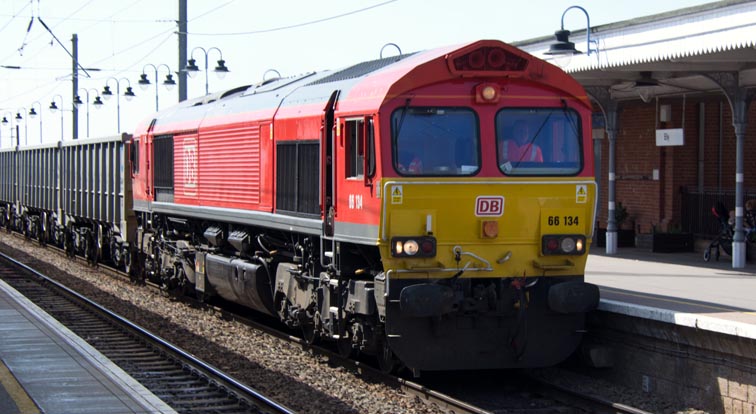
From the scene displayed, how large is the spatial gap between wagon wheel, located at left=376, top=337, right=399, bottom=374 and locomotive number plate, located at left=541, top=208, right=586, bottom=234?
2.10 m

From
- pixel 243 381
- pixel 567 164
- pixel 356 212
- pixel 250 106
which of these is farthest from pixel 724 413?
pixel 250 106

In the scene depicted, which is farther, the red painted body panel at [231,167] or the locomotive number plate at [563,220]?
the red painted body panel at [231,167]

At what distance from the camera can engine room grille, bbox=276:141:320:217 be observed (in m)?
12.4

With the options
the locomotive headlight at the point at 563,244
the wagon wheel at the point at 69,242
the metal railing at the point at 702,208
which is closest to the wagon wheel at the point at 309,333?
the locomotive headlight at the point at 563,244

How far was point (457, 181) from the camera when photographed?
10.8m

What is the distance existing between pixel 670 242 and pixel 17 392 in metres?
15.5

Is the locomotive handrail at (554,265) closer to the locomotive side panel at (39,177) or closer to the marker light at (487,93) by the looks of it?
the marker light at (487,93)

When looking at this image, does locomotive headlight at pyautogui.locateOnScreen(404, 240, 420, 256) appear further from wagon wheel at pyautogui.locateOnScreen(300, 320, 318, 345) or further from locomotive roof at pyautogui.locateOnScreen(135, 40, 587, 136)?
wagon wheel at pyautogui.locateOnScreen(300, 320, 318, 345)

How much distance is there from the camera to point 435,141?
10.8 metres

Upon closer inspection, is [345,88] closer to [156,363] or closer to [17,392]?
[156,363]

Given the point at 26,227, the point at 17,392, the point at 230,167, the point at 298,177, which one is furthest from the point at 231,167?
the point at 26,227

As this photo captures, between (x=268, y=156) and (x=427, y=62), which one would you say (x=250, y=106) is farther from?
(x=427, y=62)

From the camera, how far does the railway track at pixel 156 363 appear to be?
10.7 meters

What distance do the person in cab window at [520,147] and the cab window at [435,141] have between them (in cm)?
34
